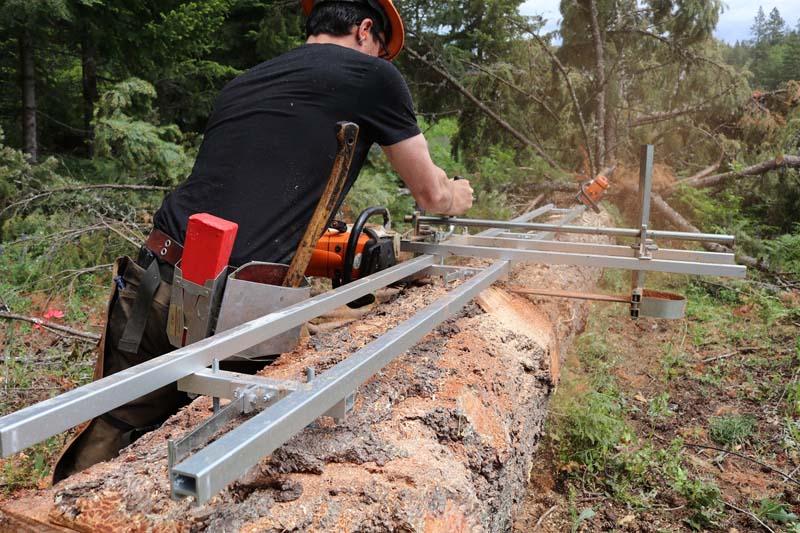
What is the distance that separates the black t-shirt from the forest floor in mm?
1948

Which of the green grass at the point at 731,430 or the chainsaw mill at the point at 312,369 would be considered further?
the green grass at the point at 731,430

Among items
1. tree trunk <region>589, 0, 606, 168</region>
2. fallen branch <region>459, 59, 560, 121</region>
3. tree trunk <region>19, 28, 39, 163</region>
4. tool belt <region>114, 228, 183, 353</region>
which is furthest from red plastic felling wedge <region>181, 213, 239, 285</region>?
tree trunk <region>589, 0, 606, 168</region>

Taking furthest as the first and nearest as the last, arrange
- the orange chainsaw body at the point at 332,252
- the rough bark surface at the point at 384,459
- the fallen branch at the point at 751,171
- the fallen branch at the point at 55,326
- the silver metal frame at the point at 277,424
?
the fallen branch at the point at 751,171 → the fallen branch at the point at 55,326 → the orange chainsaw body at the point at 332,252 → the rough bark surface at the point at 384,459 → the silver metal frame at the point at 277,424

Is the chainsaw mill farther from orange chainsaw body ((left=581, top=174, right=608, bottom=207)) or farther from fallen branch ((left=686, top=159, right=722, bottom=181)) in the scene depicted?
fallen branch ((left=686, top=159, right=722, bottom=181))

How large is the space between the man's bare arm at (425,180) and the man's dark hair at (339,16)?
22.2 inches

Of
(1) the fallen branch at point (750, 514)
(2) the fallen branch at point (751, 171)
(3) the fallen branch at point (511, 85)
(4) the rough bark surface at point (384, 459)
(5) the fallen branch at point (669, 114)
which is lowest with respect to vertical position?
(1) the fallen branch at point (750, 514)

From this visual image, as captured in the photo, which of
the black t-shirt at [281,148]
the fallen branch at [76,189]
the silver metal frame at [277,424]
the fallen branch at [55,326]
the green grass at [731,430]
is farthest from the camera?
the fallen branch at [76,189]

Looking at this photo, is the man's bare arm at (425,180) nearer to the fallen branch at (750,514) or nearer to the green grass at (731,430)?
the fallen branch at (750,514)

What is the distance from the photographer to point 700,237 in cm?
315

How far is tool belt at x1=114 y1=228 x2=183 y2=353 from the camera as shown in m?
2.43

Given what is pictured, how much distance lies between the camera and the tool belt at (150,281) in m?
2.43

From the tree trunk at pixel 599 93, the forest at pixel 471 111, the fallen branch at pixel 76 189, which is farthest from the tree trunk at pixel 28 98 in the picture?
the tree trunk at pixel 599 93

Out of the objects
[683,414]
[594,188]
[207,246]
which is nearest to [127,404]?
[207,246]

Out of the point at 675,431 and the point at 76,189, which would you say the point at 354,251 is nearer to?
the point at 675,431
